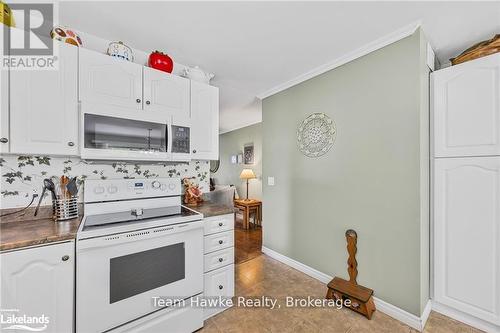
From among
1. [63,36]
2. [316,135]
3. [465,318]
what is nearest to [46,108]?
[63,36]

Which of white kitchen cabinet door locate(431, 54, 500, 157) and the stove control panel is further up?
white kitchen cabinet door locate(431, 54, 500, 157)

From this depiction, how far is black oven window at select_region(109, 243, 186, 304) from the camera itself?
1.29 meters

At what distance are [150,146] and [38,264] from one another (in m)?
0.97

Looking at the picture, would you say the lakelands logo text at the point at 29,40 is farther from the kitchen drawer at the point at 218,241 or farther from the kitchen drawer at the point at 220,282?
the kitchen drawer at the point at 220,282

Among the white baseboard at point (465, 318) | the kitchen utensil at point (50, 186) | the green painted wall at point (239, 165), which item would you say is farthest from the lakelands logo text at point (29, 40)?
the green painted wall at point (239, 165)

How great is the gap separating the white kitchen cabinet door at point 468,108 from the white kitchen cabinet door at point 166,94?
2.22 metres

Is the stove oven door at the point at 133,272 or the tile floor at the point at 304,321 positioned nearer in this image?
the stove oven door at the point at 133,272

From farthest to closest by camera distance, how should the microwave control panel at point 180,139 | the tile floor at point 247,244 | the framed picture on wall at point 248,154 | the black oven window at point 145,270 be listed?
the framed picture on wall at point 248,154 → the tile floor at point 247,244 → the microwave control panel at point 180,139 → the black oven window at point 145,270

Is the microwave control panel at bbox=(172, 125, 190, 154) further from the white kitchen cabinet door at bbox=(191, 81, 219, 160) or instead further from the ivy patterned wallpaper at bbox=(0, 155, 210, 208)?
the ivy patterned wallpaper at bbox=(0, 155, 210, 208)

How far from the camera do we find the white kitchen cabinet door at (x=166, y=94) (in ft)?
5.64

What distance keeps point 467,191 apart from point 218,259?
2.12 meters

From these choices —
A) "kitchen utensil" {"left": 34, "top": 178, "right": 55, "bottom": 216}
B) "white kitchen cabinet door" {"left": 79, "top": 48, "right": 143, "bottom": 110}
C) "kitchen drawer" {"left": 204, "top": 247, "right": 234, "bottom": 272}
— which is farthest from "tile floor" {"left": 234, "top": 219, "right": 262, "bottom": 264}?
"white kitchen cabinet door" {"left": 79, "top": 48, "right": 143, "bottom": 110}

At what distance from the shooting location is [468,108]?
1.59 metres

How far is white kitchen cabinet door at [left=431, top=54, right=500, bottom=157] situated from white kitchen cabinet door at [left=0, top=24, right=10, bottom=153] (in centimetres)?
312
